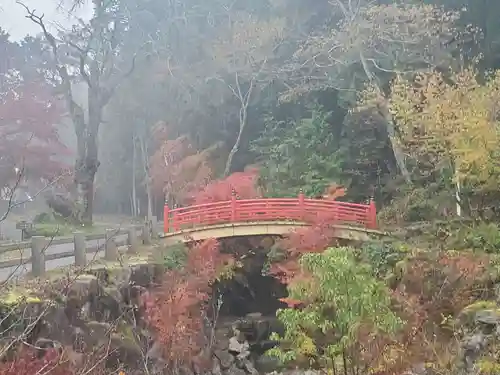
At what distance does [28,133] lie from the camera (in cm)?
2195

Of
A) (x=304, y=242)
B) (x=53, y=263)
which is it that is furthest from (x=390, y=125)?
(x=53, y=263)

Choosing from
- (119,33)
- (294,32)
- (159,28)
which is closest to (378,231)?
(294,32)

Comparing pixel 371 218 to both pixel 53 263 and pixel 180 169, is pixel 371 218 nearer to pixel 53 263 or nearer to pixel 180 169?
pixel 53 263

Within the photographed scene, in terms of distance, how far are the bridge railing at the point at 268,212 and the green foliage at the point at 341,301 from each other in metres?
7.23

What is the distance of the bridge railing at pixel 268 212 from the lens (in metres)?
15.3

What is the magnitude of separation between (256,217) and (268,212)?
1.26 ft

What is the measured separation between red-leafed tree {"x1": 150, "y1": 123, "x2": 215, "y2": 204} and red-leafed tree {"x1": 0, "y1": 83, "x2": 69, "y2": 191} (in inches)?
157

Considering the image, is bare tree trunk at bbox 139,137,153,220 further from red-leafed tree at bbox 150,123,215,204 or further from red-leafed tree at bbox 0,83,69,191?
red-leafed tree at bbox 0,83,69,191

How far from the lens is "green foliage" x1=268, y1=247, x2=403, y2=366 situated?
7.27 m

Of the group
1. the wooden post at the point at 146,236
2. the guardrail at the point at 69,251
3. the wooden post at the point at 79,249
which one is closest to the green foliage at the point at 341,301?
the guardrail at the point at 69,251

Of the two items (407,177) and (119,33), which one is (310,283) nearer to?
(407,177)

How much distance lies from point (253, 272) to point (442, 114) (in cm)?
756

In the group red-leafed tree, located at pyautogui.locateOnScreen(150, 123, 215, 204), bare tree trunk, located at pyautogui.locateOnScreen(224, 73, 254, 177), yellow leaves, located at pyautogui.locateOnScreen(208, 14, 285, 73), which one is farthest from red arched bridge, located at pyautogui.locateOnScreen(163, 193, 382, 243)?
yellow leaves, located at pyautogui.locateOnScreen(208, 14, 285, 73)

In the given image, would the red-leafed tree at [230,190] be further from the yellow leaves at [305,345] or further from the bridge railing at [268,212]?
the yellow leaves at [305,345]
